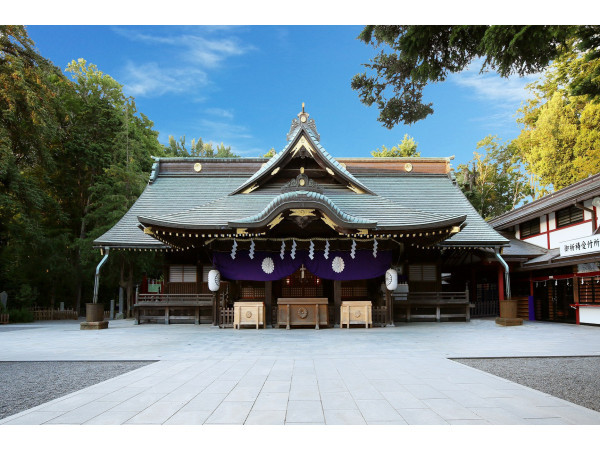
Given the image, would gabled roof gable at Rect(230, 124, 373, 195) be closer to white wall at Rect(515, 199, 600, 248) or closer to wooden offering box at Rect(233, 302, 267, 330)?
wooden offering box at Rect(233, 302, 267, 330)

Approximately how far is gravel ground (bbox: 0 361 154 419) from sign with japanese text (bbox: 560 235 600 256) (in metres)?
13.6

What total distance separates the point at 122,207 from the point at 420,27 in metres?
18.5

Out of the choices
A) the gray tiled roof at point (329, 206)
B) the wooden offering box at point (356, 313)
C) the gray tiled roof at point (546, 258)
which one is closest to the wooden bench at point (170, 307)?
the gray tiled roof at point (329, 206)

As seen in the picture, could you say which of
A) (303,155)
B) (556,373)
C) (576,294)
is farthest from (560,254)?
(556,373)

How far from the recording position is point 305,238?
13.8 meters

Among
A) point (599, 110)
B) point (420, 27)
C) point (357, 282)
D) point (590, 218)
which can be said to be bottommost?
point (357, 282)

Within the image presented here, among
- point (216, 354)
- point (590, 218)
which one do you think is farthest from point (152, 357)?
point (590, 218)

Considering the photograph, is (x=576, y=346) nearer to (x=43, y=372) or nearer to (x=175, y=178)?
(x=43, y=372)

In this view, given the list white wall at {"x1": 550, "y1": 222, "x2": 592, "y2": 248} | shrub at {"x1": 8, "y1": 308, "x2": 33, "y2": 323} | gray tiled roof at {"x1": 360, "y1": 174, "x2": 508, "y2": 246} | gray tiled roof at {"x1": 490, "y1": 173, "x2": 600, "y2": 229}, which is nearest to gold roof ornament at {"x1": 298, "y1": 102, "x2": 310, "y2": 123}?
gray tiled roof at {"x1": 360, "y1": 174, "x2": 508, "y2": 246}

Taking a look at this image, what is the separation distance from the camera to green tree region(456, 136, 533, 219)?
104 ft

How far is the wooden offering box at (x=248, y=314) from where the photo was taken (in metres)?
13.3

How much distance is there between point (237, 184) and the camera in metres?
19.4

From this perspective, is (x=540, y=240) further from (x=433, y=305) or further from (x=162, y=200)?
(x=162, y=200)

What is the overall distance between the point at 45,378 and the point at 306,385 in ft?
13.6
